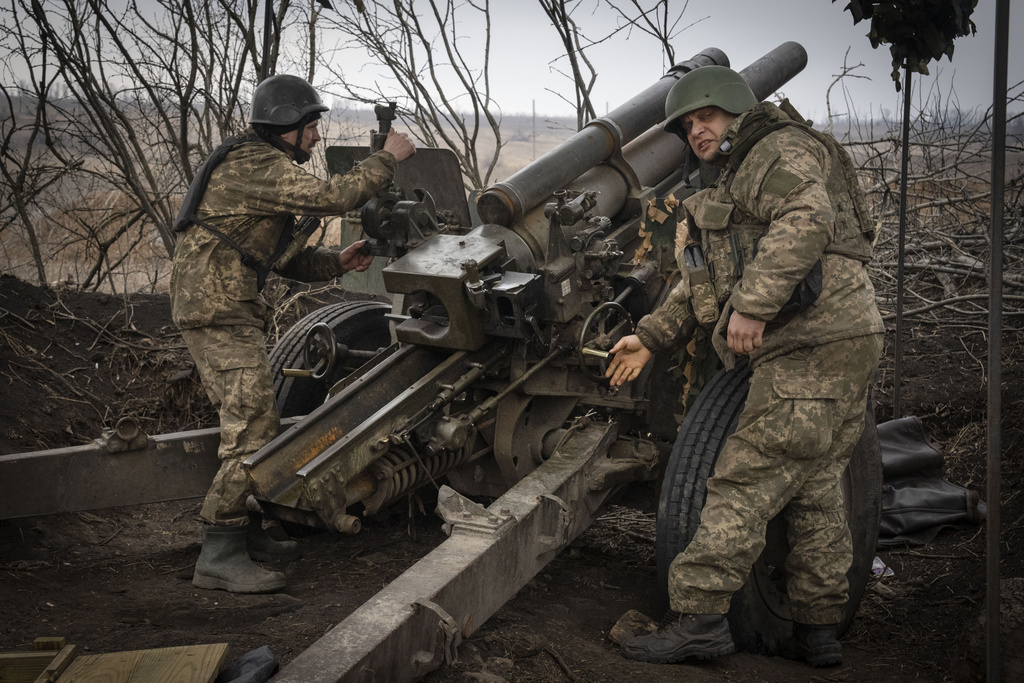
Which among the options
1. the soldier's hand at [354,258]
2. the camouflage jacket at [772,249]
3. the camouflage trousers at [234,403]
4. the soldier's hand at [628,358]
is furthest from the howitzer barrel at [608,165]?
the camouflage trousers at [234,403]

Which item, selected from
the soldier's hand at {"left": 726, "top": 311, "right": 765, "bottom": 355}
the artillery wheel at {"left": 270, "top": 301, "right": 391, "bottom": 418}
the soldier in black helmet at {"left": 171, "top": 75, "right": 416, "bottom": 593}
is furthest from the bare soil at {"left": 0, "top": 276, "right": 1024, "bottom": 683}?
the soldier's hand at {"left": 726, "top": 311, "right": 765, "bottom": 355}

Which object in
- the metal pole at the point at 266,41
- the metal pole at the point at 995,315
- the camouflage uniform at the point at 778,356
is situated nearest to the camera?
the metal pole at the point at 995,315

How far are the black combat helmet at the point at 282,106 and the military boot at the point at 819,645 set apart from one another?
281 cm

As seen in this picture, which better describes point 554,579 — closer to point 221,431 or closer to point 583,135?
point 221,431

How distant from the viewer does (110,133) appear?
6.48m

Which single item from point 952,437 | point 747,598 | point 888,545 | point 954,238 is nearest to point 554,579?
point 747,598

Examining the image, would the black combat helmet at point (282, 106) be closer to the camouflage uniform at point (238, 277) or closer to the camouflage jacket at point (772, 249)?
the camouflage uniform at point (238, 277)

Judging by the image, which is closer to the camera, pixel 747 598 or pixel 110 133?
pixel 747 598

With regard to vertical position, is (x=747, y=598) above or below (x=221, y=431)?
below

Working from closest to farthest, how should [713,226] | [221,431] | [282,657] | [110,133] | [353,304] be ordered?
[282,657] < [713,226] < [221,431] < [353,304] < [110,133]

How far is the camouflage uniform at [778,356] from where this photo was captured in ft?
9.98

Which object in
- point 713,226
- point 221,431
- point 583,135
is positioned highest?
point 583,135

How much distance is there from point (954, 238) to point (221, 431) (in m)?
5.09

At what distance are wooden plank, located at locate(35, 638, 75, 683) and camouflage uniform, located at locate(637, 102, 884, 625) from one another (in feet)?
5.85
